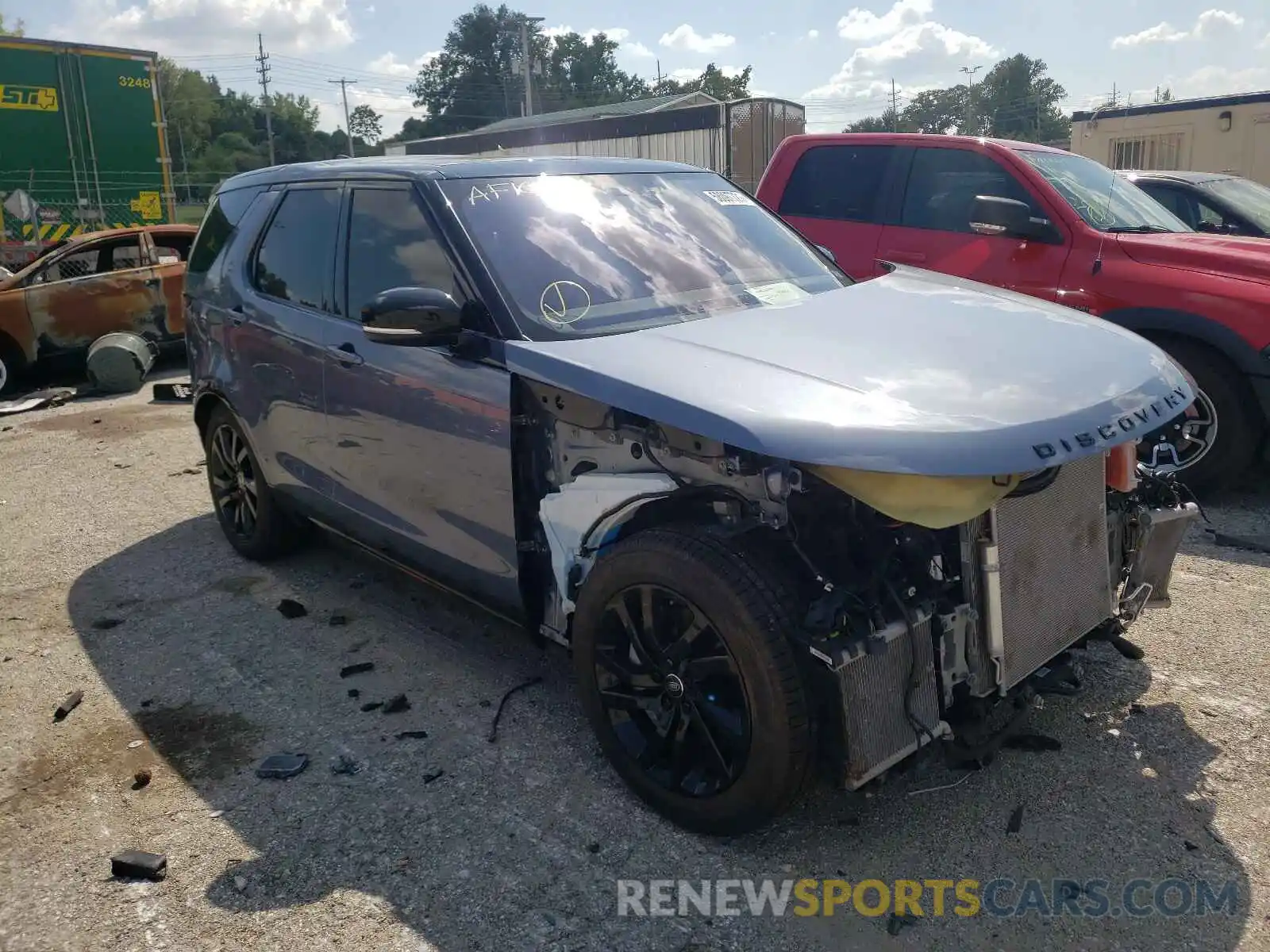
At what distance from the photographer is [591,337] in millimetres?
3232

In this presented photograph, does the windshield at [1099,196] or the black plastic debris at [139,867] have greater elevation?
the windshield at [1099,196]

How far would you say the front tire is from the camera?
8.66 feet

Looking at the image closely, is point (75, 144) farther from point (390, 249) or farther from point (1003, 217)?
point (1003, 217)

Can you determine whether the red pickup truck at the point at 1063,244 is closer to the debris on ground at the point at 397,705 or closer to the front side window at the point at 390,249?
the front side window at the point at 390,249

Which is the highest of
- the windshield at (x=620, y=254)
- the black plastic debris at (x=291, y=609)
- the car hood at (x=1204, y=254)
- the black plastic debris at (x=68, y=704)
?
the windshield at (x=620, y=254)

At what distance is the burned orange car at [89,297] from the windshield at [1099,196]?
8.27 m

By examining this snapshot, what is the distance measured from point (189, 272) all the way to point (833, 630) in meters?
4.34

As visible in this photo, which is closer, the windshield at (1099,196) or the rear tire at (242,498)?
the rear tire at (242,498)

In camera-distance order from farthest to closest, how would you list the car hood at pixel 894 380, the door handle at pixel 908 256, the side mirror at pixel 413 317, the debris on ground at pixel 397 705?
1. the door handle at pixel 908 256
2. the debris on ground at pixel 397 705
3. the side mirror at pixel 413 317
4. the car hood at pixel 894 380

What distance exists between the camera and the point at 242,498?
17.4 ft

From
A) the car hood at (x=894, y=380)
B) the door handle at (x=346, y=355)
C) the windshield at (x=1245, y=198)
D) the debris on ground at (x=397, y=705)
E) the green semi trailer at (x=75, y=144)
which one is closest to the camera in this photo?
the car hood at (x=894, y=380)

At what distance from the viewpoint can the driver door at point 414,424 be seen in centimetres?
340

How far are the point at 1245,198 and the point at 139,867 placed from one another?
981 centimetres

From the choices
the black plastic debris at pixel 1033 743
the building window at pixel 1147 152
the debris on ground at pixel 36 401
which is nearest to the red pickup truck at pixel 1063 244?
the black plastic debris at pixel 1033 743
